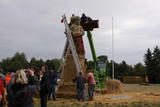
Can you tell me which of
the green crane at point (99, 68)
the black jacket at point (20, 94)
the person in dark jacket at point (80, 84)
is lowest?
the black jacket at point (20, 94)

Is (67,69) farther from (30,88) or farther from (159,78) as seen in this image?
(159,78)

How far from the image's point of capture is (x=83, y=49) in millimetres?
22047

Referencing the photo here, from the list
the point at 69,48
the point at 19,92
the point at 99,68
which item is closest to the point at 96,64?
the point at 99,68

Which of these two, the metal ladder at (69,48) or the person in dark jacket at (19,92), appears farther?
the metal ladder at (69,48)

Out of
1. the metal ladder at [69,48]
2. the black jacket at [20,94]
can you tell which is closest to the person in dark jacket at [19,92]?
the black jacket at [20,94]

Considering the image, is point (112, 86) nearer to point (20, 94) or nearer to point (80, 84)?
point (80, 84)

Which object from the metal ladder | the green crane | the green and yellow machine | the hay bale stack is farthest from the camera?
the green crane

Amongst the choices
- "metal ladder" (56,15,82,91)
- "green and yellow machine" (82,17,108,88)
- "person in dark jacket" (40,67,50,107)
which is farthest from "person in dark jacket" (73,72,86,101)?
"person in dark jacket" (40,67,50,107)

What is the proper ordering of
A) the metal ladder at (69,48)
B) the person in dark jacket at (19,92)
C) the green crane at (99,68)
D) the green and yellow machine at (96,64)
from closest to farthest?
the person in dark jacket at (19,92)
the metal ladder at (69,48)
the green and yellow machine at (96,64)
the green crane at (99,68)

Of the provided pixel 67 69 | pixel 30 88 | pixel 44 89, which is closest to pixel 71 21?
pixel 67 69

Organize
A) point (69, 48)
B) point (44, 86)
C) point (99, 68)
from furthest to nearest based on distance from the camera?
point (99, 68) < point (69, 48) < point (44, 86)

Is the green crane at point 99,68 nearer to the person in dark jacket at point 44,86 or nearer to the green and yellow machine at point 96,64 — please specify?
the green and yellow machine at point 96,64

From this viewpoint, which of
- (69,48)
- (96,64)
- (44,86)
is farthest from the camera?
(96,64)

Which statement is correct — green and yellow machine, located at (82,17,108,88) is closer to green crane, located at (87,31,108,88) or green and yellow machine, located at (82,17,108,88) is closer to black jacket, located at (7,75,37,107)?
green crane, located at (87,31,108,88)
